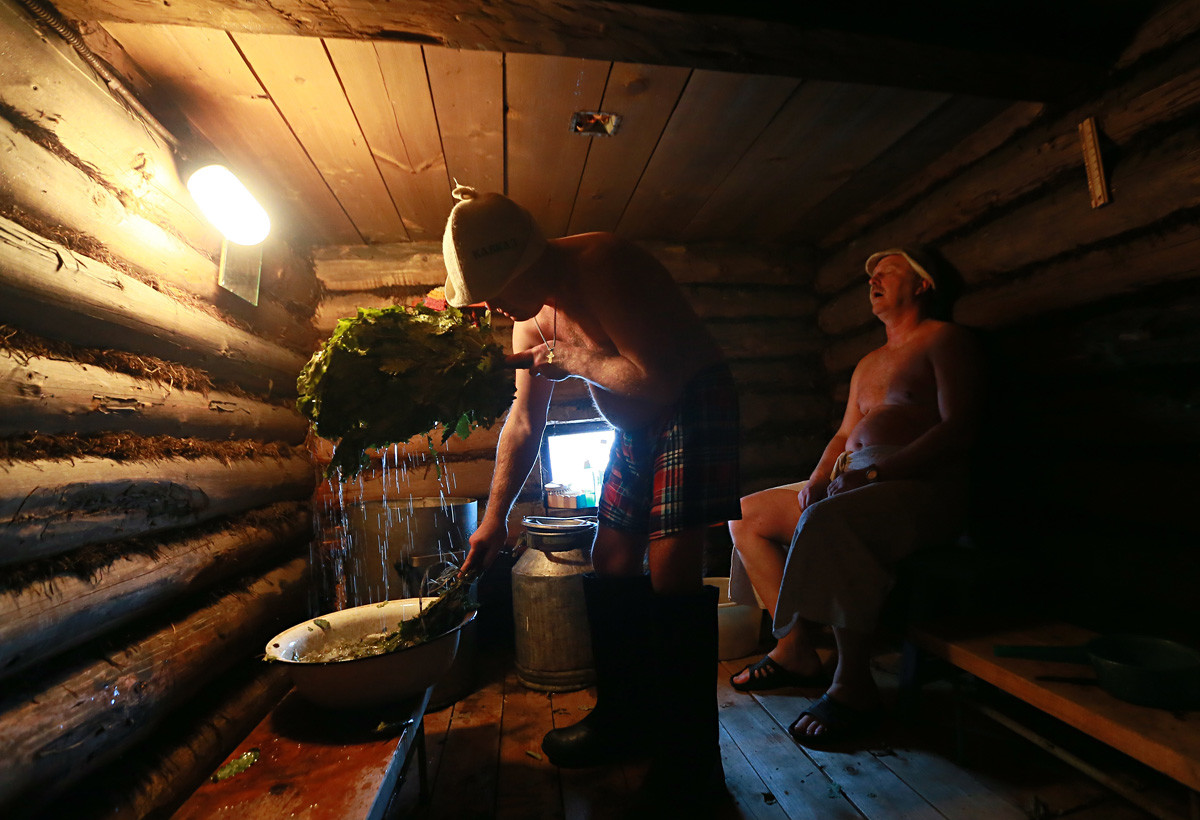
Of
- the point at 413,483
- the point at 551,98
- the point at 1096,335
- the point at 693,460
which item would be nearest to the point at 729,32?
the point at 551,98

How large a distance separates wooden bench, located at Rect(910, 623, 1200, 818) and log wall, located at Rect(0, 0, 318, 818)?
10.1 ft

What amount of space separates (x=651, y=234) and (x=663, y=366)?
2.91 meters

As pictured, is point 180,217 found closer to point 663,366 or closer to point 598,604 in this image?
point 663,366

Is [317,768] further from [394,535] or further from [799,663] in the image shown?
[799,663]

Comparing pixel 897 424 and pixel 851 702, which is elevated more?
pixel 897 424

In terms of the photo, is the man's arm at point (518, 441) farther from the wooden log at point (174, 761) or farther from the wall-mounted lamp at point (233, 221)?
the wall-mounted lamp at point (233, 221)

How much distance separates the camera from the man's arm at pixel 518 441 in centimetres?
Result: 263

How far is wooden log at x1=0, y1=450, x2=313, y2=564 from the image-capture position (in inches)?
62.5

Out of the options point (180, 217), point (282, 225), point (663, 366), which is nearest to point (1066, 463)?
point (663, 366)

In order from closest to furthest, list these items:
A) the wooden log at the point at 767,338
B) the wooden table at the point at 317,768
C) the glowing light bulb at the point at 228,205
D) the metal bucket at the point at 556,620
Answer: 1. the wooden table at the point at 317,768
2. the glowing light bulb at the point at 228,205
3. the metal bucket at the point at 556,620
4. the wooden log at the point at 767,338

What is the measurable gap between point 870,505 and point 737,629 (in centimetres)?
146

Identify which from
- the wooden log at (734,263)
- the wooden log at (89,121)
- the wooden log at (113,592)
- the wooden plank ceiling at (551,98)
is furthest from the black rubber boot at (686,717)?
the wooden log at (734,263)

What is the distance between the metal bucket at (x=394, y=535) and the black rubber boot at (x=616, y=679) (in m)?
1.50

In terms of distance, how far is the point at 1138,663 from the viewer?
1.97 metres
